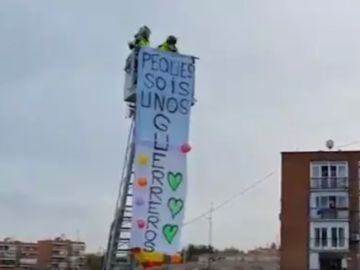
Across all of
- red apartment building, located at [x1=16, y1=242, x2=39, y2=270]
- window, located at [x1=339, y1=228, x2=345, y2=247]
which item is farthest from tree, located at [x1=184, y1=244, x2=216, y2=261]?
red apartment building, located at [x1=16, y1=242, x2=39, y2=270]

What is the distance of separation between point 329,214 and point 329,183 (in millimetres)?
2254

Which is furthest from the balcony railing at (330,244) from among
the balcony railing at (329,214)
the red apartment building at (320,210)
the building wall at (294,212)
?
the balcony railing at (329,214)

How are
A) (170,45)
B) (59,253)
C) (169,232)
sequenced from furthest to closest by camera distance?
1. (59,253)
2. (170,45)
3. (169,232)

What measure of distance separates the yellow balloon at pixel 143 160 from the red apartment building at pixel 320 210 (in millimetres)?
44346

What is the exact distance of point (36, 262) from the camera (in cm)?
11681

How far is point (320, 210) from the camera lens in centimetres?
5622

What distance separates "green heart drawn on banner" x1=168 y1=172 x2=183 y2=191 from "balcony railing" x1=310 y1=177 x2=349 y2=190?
149ft

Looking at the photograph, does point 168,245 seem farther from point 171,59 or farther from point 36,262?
point 36,262

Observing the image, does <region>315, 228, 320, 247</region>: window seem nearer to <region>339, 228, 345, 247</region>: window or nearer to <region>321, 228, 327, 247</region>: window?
<region>321, 228, 327, 247</region>: window

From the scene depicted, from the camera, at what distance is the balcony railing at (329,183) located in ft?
185

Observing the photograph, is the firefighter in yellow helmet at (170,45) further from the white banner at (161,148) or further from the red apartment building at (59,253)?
the red apartment building at (59,253)

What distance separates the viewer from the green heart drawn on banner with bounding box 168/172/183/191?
476 inches

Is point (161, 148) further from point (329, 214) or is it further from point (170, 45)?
point (329, 214)

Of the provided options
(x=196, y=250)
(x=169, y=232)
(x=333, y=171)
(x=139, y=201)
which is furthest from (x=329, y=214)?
(x=139, y=201)
